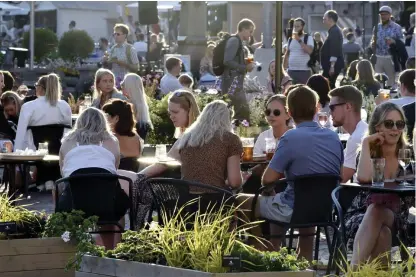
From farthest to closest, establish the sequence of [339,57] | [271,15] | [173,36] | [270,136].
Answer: [173,36] < [271,15] < [339,57] < [270,136]

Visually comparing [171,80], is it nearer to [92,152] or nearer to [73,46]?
[92,152]

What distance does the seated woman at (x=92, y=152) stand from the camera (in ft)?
26.5

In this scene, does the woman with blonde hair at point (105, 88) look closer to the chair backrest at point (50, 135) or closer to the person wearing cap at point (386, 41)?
the chair backrest at point (50, 135)

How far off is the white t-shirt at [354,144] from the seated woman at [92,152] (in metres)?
1.55

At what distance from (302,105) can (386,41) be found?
15008 millimetres

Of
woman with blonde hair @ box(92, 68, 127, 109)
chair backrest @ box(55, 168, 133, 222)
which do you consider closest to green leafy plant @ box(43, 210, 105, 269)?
chair backrest @ box(55, 168, 133, 222)

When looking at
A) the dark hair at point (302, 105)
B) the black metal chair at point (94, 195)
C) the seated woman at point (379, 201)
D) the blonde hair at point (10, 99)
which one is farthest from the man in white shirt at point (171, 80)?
the seated woman at point (379, 201)

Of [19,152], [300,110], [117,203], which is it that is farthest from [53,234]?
[19,152]

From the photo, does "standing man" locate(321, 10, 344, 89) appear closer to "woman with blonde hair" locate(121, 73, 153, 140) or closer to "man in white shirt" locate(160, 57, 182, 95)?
"man in white shirt" locate(160, 57, 182, 95)

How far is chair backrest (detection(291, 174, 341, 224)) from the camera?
24.0ft

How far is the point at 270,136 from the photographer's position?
959 centimetres

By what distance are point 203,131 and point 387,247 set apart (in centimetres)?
148

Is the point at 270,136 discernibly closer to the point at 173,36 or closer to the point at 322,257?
the point at 322,257

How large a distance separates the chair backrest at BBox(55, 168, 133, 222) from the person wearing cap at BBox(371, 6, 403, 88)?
14793 mm
